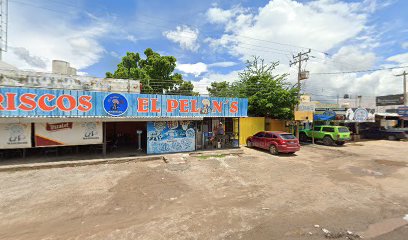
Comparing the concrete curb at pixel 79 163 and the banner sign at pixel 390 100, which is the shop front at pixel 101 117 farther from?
the banner sign at pixel 390 100

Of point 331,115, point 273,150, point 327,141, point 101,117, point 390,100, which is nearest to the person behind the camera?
point 101,117

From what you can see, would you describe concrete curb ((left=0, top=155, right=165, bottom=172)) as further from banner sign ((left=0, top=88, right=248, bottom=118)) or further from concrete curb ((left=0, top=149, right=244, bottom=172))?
banner sign ((left=0, top=88, right=248, bottom=118))

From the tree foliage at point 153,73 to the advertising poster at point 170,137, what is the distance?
13.5m

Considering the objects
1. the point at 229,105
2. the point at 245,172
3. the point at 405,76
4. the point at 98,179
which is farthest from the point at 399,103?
the point at 98,179

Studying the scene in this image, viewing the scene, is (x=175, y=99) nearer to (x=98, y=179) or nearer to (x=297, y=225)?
(x=98, y=179)

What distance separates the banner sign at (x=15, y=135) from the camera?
11.3 meters

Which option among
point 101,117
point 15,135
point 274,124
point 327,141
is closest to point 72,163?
point 101,117

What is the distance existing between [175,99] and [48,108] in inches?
278

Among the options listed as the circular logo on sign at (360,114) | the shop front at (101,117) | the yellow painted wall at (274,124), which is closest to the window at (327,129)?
the yellow painted wall at (274,124)

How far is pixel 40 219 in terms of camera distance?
5.57 m

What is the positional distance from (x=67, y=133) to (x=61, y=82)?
4.99m

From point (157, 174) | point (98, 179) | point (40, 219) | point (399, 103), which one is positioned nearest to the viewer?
point (40, 219)

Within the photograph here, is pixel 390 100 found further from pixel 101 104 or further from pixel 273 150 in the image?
pixel 101 104

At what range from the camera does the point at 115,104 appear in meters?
12.4
